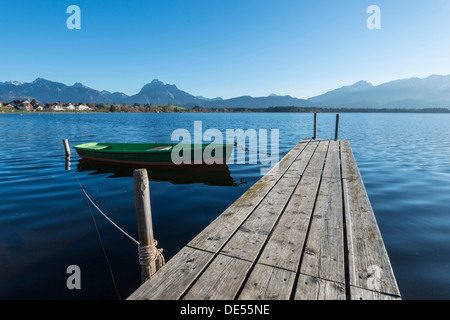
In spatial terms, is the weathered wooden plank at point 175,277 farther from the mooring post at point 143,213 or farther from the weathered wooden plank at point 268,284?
the weathered wooden plank at point 268,284

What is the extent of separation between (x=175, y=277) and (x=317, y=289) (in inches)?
73.4

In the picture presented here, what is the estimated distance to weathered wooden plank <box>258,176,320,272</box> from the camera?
3.26 m

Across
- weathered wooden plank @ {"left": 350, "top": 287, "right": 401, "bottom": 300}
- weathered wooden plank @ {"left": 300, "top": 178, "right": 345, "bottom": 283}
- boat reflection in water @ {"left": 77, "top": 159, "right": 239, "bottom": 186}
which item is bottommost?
boat reflection in water @ {"left": 77, "top": 159, "right": 239, "bottom": 186}

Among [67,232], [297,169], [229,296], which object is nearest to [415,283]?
[229,296]

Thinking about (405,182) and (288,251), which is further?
(405,182)

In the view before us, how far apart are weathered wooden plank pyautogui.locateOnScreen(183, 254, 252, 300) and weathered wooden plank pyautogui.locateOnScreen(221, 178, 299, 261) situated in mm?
196

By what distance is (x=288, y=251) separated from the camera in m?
3.48

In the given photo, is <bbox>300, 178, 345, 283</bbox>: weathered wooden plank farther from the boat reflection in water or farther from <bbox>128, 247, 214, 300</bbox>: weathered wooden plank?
the boat reflection in water

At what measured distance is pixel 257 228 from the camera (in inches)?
165

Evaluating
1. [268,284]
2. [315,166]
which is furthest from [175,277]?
[315,166]

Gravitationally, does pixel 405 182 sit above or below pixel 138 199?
below

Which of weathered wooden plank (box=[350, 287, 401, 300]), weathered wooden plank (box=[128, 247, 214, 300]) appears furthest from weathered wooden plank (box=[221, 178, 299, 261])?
weathered wooden plank (box=[350, 287, 401, 300])

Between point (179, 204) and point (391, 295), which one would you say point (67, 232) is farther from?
point (391, 295)
